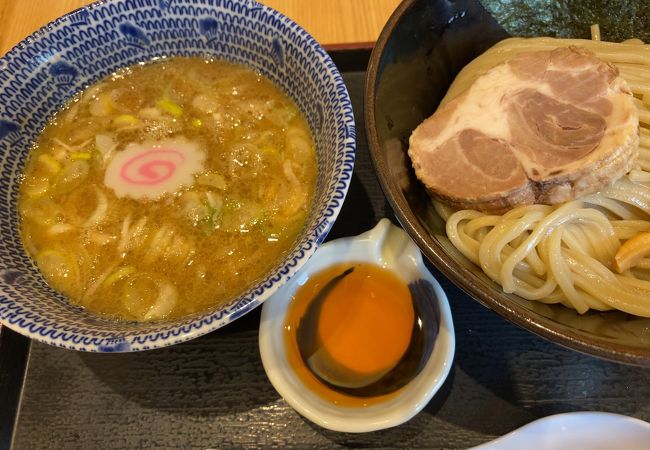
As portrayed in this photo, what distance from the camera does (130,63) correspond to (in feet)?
5.71

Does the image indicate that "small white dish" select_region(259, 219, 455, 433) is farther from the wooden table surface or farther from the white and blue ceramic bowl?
the wooden table surface

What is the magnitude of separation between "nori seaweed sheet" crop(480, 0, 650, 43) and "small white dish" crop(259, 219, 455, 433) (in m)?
0.92

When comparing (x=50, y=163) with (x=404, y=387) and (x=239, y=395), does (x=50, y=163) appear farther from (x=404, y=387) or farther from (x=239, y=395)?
(x=404, y=387)

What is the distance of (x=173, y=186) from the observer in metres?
1.59

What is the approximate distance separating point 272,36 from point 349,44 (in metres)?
0.64

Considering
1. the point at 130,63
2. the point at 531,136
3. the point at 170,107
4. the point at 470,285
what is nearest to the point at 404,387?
the point at 470,285

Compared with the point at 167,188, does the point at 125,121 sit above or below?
above

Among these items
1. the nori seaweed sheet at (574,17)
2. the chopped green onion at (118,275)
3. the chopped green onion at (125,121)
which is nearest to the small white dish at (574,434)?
the chopped green onion at (118,275)

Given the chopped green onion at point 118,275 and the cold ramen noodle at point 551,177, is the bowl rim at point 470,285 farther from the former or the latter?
the chopped green onion at point 118,275

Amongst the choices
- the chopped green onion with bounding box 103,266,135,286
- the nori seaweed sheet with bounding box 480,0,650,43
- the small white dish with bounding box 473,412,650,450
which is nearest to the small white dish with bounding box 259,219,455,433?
the small white dish with bounding box 473,412,650,450

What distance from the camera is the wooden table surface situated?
7.22 feet

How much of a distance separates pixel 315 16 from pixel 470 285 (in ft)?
4.97

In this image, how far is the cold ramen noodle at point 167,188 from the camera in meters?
1.43

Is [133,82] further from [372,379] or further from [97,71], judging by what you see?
[372,379]
